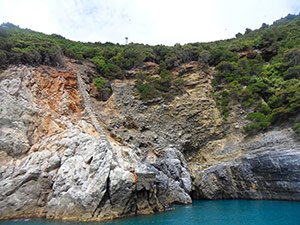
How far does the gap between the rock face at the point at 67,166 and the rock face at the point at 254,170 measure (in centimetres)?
333

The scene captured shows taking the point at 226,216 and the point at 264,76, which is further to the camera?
the point at 264,76

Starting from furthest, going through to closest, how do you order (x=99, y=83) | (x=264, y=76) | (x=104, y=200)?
(x=264, y=76) → (x=99, y=83) → (x=104, y=200)

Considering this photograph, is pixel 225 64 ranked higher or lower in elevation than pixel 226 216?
higher

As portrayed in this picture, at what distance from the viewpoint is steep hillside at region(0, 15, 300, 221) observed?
105ft

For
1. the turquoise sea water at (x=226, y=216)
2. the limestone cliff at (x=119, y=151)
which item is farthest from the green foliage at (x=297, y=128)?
the turquoise sea water at (x=226, y=216)

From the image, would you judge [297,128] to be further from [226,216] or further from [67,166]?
[67,166]

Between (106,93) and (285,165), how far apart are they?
2475cm

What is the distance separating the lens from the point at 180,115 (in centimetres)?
4753

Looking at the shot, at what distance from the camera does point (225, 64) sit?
176 ft

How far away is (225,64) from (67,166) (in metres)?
31.2

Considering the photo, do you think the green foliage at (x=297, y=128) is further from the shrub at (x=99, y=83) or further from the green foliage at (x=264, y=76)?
→ the shrub at (x=99, y=83)

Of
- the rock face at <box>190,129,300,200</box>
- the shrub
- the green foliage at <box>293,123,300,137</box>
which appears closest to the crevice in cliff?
the rock face at <box>190,129,300,200</box>

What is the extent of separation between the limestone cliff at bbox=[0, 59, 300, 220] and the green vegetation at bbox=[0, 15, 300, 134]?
5.00ft

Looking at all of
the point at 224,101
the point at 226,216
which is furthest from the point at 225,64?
the point at 226,216
